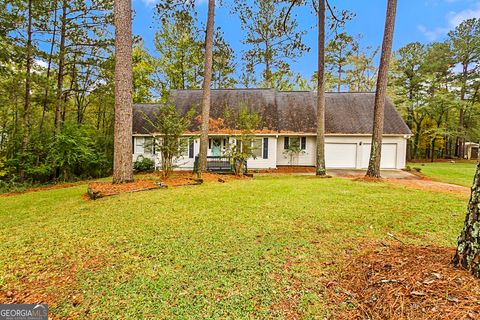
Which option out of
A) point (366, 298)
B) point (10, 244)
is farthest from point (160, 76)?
point (366, 298)

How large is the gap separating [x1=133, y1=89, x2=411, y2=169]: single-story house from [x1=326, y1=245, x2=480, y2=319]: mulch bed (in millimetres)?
12328

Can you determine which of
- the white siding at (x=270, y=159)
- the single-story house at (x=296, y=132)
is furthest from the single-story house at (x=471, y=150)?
the white siding at (x=270, y=159)

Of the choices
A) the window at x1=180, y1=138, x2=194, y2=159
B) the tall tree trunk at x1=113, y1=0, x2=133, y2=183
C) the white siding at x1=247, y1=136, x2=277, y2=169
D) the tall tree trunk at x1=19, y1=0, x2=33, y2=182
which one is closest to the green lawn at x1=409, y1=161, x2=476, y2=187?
the white siding at x1=247, y1=136, x2=277, y2=169

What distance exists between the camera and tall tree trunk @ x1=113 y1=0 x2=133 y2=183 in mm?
6652

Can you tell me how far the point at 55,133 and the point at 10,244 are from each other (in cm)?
1127

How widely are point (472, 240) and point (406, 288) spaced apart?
2.35 ft

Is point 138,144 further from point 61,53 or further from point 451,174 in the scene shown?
point 451,174

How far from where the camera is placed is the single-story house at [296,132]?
50.3 ft

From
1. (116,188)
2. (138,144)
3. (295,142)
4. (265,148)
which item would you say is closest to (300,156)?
(295,142)

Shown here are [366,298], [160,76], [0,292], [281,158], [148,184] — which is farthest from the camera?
[160,76]

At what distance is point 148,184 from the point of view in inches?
269

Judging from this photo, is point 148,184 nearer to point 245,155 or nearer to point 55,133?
point 245,155

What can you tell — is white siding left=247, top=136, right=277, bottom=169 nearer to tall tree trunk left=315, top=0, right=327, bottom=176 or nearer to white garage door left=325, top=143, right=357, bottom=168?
white garage door left=325, top=143, right=357, bottom=168

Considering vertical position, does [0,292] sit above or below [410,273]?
below
